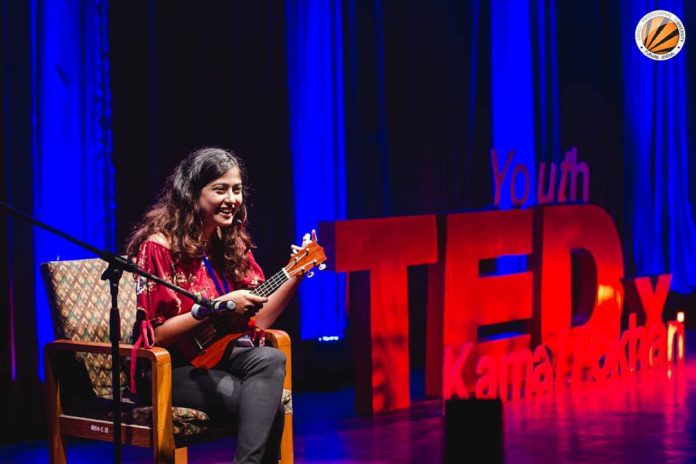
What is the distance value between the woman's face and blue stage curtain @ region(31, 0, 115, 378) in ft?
4.83

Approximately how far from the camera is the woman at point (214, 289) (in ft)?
11.0

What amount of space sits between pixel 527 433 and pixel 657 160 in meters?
4.30

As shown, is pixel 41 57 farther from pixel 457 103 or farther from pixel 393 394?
pixel 457 103

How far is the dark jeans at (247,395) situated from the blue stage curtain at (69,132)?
160 cm

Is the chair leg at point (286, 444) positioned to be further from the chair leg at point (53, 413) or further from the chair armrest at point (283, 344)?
the chair leg at point (53, 413)

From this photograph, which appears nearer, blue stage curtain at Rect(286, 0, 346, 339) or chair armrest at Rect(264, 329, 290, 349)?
chair armrest at Rect(264, 329, 290, 349)

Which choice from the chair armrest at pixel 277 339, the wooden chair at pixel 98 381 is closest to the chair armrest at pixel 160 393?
the wooden chair at pixel 98 381

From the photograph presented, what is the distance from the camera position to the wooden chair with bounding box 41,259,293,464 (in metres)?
3.32

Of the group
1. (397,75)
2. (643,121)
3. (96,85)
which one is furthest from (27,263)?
(643,121)

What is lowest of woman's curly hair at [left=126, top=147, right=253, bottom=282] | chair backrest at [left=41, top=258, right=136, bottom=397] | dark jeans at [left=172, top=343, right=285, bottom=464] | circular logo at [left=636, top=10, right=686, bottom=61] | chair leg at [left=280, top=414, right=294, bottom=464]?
chair leg at [left=280, top=414, right=294, bottom=464]

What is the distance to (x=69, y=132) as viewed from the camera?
4855 mm

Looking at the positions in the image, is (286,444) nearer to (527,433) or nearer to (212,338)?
(212,338)

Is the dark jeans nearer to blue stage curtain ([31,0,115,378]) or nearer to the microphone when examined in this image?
the microphone

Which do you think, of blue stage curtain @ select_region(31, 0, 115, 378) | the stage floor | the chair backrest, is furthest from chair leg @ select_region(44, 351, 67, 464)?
blue stage curtain @ select_region(31, 0, 115, 378)
